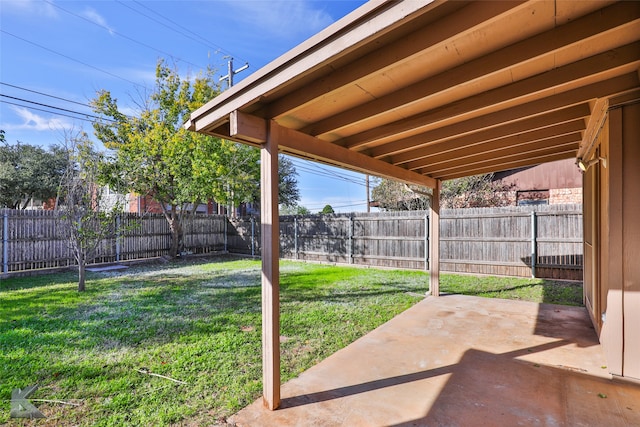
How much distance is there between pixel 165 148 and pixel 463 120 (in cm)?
919

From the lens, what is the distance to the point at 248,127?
2264 mm

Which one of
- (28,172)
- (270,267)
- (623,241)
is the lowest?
(270,267)

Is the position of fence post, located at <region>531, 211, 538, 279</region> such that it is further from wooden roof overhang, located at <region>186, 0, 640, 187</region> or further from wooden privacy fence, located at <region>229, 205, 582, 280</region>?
wooden roof overhang, located at <region>186, 0, 640, 187</region>

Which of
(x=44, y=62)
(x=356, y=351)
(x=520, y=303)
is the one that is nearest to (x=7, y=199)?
→ (x=44, y=62)

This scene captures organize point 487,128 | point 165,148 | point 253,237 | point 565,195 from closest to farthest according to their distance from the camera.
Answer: point 487,128 < point 165,148 < point 565,195 < point 253,237

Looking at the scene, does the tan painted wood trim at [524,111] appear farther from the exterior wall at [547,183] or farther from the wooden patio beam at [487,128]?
the exterior wall at [547,183]

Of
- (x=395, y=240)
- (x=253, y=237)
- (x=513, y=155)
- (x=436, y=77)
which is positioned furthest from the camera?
(x=253, y=237)

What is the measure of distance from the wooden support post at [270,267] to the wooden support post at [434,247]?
3970mm

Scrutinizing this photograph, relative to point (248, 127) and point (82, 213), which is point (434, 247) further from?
point (82, 213)

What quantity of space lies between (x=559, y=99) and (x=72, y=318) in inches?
237

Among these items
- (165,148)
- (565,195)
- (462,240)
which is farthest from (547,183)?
(165,148)

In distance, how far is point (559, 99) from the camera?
2.55 m

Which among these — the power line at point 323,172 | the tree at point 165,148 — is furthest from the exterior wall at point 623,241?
the power line at point 323,172

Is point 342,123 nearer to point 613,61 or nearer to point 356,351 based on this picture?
point 613,61
